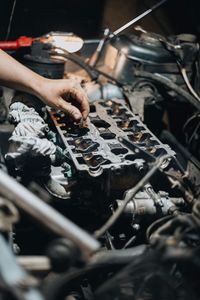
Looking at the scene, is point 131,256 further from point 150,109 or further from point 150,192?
point 150,109

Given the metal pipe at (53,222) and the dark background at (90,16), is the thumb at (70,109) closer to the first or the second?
the metal pipe at (53,222)

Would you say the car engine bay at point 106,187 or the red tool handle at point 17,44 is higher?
the red tool handle at point 17,44

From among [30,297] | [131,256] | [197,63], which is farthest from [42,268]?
[197,63]

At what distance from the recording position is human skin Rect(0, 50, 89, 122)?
5.92 feet

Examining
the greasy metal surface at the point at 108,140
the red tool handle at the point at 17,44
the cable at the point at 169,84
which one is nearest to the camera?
the greasy metal surface at the point at 108,140

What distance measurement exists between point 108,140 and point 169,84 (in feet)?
2.52

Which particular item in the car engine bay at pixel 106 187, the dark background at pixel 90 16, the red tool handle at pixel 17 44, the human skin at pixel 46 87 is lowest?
the car engine bay at pixel 106 187

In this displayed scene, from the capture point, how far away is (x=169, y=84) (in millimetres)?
2287

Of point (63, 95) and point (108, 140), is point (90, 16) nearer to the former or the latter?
point (63, 95)

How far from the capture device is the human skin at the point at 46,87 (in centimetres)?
181

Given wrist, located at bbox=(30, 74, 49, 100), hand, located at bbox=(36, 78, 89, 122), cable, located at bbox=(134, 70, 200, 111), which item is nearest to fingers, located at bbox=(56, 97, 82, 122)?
hand, located at bbox=(36, 78, 89, 122)

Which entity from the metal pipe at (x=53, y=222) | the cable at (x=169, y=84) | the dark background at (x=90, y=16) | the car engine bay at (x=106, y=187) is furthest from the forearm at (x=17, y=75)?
the dark background at (x=90, y=16)

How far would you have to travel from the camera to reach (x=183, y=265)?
1.11 meters

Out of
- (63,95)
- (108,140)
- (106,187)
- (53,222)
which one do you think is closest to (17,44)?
(63,95)
